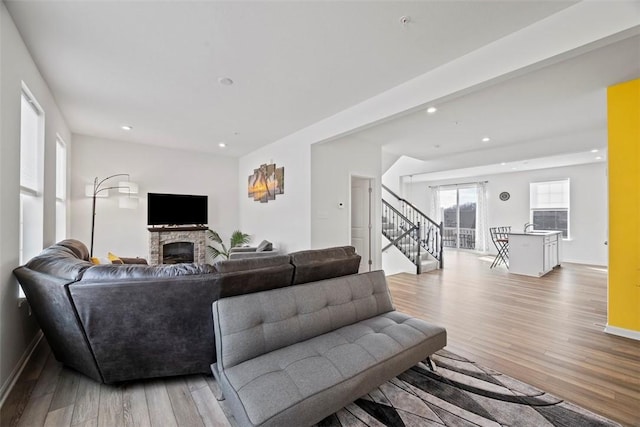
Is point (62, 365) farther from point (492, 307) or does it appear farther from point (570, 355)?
point (492, 307)

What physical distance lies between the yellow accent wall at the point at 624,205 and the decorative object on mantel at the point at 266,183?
469 centimetres

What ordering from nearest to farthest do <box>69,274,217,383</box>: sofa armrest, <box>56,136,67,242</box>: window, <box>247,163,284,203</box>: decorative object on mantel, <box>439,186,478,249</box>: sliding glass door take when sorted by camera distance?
<box>69,274,217,383</box>: sofa armrest
<box>56,136,67,242</box>: window
<box>247,163,284,203</box>: decorative object on mantel
<box>439,186,478,249</box>: sliding glass door

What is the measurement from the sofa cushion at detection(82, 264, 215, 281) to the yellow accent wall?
422 centimetres

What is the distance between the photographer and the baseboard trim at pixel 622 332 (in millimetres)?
2904

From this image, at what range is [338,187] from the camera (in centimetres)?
512

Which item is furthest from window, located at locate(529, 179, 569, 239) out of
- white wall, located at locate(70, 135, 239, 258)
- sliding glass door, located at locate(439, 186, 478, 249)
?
white wall, located at locate(70, 135, 239, 258)

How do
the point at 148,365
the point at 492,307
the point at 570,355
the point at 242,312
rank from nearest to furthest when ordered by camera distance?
the point at 242,312, the point at 148,365, the point at 570,355, the point at 492,307

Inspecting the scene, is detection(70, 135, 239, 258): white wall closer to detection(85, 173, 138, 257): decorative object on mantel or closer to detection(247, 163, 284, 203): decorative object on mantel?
detection(85, 173, 138, 257): decorative object on mantel

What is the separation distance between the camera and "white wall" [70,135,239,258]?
5285 millimetres

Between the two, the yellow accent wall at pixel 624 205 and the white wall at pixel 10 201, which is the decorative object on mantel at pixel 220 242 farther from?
the yellow accent wall at pixel 624 205

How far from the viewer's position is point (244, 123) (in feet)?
15.0

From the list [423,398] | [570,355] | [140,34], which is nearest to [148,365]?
[423,398]

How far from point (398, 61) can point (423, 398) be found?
2.96m

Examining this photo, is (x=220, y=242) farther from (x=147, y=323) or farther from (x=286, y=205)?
(x=147, y=323)
